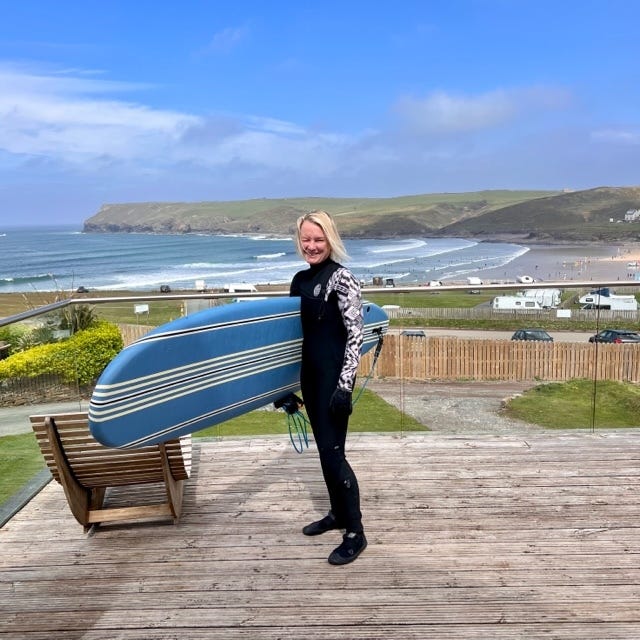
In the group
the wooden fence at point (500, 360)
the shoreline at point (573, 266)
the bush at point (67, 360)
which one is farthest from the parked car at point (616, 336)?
the shoreline at point (573, 266)

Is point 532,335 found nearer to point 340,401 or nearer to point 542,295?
point 542,295

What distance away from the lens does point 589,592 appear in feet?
7.13

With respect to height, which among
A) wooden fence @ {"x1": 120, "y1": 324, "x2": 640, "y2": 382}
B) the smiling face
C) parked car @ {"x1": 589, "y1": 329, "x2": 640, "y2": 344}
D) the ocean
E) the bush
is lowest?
the ocean

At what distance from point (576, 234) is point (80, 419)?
348 feet

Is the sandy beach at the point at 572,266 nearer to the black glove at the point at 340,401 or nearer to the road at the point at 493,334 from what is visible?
the road at the point at 493,334

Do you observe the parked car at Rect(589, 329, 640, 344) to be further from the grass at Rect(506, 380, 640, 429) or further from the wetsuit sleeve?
the wetsuit sleeve

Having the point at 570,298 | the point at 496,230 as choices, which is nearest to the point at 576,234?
the point at 496,230

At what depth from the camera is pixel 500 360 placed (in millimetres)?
3781

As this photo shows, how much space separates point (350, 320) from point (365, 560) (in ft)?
3.20

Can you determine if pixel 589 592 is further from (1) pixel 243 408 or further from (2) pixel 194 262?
(2) pixel 194 262

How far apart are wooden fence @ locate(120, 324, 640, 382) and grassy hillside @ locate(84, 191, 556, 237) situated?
4660 inches

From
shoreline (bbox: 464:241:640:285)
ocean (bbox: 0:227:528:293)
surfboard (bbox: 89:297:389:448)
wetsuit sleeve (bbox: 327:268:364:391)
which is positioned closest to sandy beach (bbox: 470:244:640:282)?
shoreline (bbox: 464:241:640:285)

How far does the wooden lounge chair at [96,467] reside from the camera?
2430 mm

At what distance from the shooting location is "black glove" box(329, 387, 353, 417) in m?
2.27
